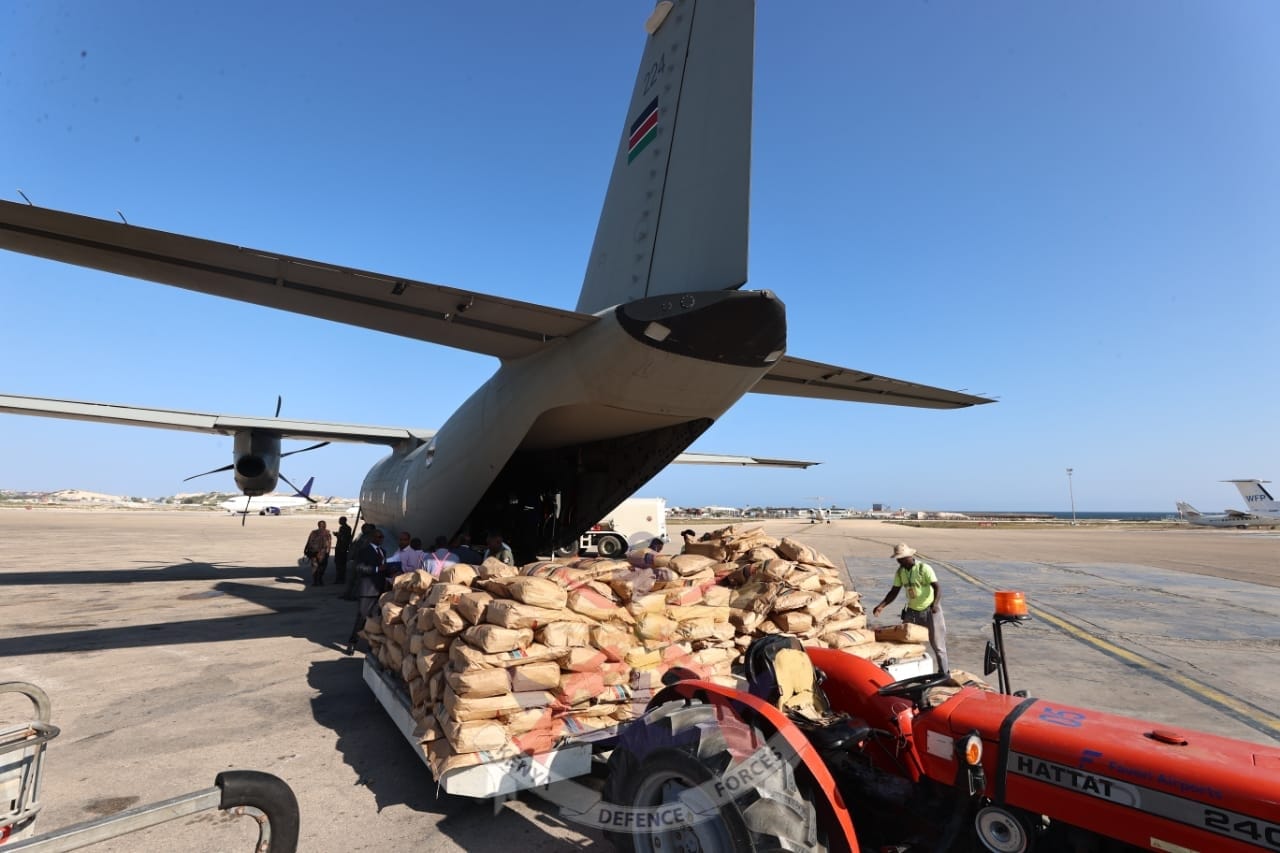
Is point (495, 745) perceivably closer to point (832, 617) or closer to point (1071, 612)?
point (832, 617)

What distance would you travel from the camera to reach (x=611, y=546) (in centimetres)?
1452

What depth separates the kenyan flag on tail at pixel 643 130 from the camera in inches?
250

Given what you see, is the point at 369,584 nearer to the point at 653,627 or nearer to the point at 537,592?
the point at 537,592

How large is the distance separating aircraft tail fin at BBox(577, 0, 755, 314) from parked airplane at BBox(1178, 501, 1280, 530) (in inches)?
2822

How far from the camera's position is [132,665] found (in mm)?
6816

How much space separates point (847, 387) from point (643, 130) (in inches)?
152

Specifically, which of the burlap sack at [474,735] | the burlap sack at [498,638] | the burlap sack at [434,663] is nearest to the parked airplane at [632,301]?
the burlap sack at [498,638]

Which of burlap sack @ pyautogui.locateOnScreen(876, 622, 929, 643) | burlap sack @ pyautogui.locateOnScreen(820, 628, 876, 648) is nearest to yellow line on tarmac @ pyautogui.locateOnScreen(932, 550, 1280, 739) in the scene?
burlap sack @ pyautogui.locateOnScreen(876, 622, 929, 643)

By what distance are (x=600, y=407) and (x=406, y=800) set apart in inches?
148

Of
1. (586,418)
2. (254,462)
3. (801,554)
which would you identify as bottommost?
(801,554)

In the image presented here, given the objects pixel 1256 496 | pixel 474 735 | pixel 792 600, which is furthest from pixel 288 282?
pixel 1256 496

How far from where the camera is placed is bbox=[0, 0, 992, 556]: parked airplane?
4.67 m

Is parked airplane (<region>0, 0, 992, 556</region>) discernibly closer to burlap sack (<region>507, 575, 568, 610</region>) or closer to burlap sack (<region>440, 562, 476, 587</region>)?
burlap sack (<region>440, 562, 476, 587</region>)

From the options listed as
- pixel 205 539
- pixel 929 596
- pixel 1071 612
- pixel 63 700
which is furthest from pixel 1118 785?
pixel 205 539
